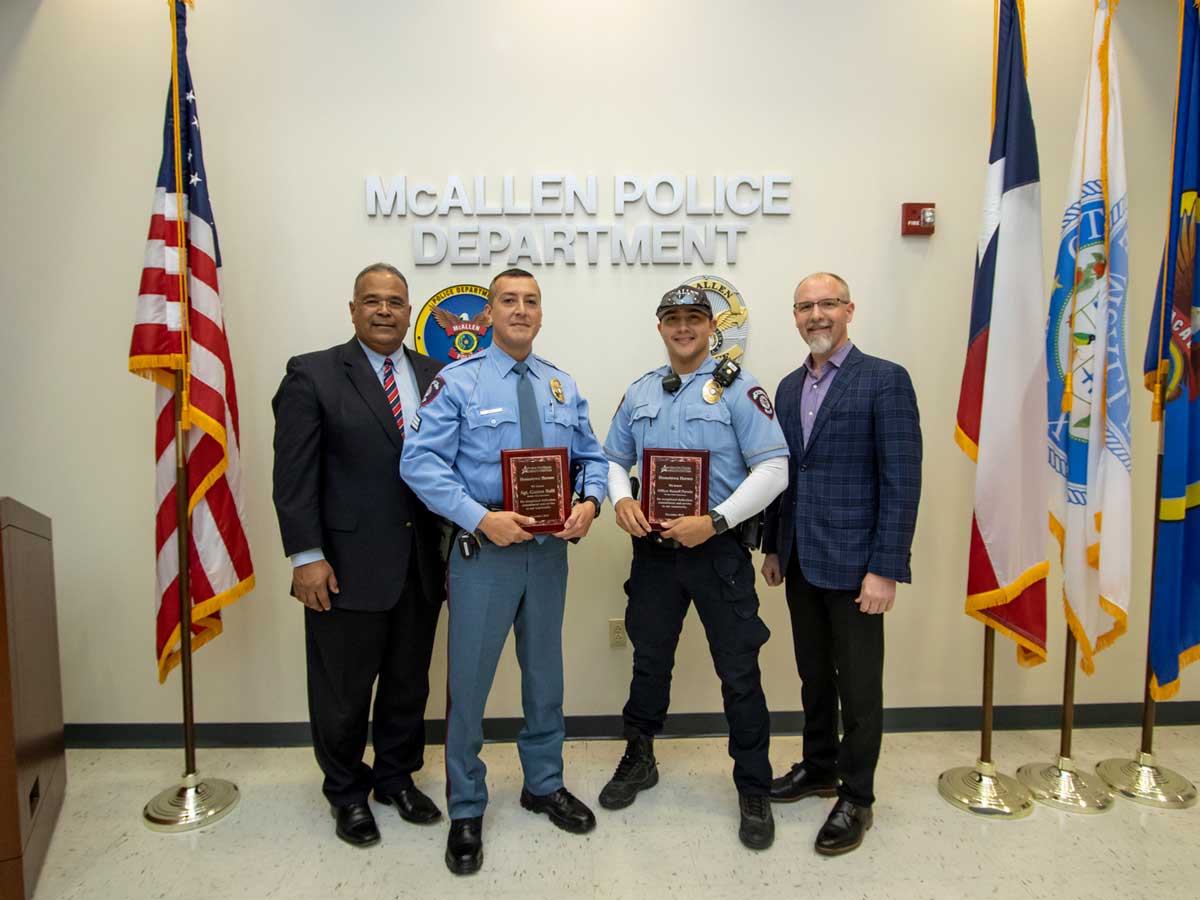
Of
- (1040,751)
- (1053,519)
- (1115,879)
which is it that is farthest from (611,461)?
(1040,751)

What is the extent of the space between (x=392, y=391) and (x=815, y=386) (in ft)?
4.75

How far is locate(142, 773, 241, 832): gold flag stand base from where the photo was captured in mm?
2348

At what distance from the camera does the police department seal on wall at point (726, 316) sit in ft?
9.39

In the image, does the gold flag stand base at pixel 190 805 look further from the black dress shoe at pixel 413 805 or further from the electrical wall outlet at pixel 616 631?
the electrical wall outlet at pixel 616 631

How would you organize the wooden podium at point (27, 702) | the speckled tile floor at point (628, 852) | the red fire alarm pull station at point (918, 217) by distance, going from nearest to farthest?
the wooden podium at point (27, 702), the speckled tile floor at point (628, 852), the red fire alarm pull station at point (918, 217)

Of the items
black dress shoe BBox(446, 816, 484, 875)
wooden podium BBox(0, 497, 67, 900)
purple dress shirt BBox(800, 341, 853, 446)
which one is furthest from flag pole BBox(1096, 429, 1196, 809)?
wooden podium BBox(0, 497, 67, 900)

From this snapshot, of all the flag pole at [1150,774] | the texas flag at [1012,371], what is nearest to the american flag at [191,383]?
the texas flag at [1012,371]

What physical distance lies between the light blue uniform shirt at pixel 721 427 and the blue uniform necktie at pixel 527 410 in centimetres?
37

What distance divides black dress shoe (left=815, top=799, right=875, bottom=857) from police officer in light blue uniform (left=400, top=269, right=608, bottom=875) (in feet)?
2.53

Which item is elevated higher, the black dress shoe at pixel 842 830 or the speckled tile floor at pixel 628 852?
the black dress shoe at pixel 842 830

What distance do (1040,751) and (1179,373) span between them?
1634 mm

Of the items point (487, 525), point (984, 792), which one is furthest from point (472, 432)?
point (984, 792)

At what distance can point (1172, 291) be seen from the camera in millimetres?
2385

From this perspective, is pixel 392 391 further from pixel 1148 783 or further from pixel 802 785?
pixel 1148 783
